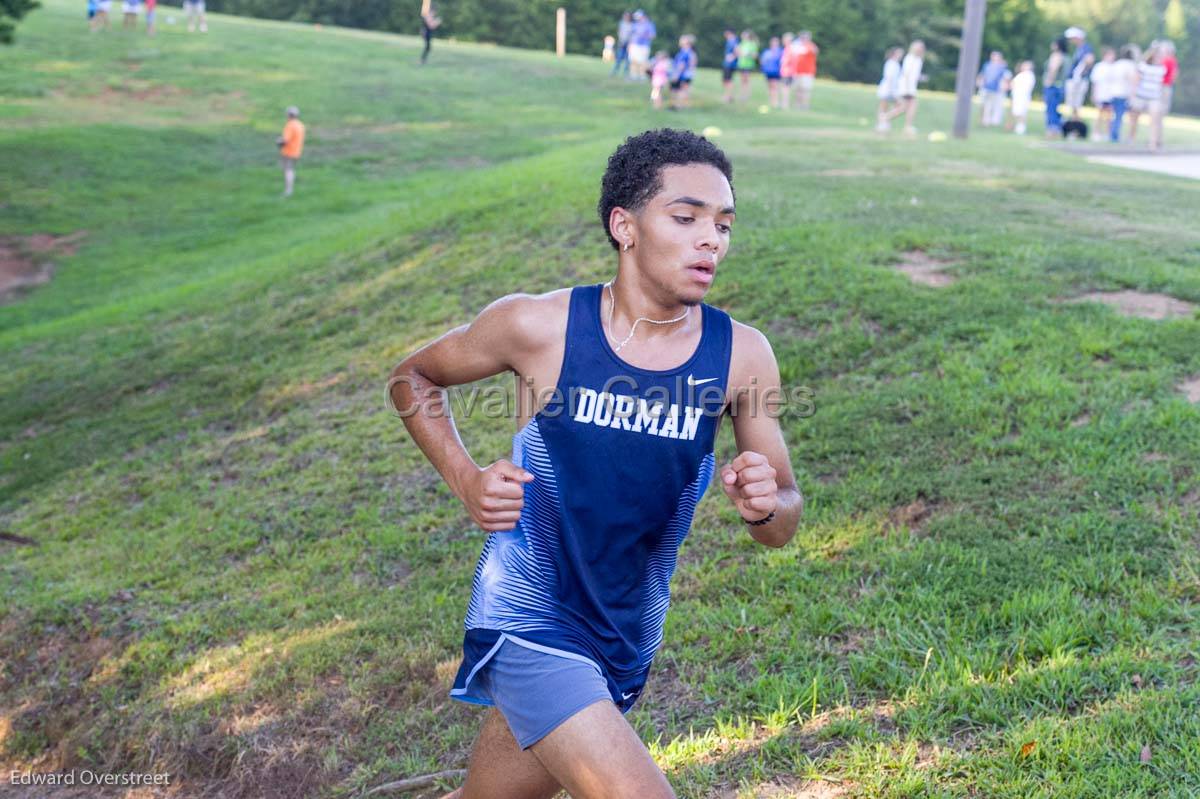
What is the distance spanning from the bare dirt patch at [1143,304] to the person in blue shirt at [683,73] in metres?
21.6

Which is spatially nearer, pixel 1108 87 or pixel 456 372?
pixel 456 372

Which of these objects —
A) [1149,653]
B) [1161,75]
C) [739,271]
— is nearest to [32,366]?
[739,271]

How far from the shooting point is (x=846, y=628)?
4832mm

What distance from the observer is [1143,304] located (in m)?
7.40

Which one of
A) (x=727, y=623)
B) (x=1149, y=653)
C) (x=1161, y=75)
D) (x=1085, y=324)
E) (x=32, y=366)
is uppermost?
(x=1161, y=75)

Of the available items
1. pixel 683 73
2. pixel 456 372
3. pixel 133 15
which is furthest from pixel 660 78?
pixel 456 372

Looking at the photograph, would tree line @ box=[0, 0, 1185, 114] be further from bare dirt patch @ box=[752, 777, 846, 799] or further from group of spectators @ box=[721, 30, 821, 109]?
bare dirt patch @ box=[752, 777, 846, 799]

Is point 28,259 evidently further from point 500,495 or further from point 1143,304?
point 500,495

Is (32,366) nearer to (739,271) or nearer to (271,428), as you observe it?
(271,428)

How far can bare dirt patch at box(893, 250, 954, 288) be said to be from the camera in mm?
8305

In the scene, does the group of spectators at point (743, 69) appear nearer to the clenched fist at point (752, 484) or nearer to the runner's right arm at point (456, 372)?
the runner's right arm at point (456, 372)

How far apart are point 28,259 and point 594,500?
19551mm

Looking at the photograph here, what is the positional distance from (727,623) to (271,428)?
16.4 ft

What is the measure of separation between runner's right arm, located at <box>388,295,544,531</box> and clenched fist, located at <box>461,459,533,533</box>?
0.04 m
